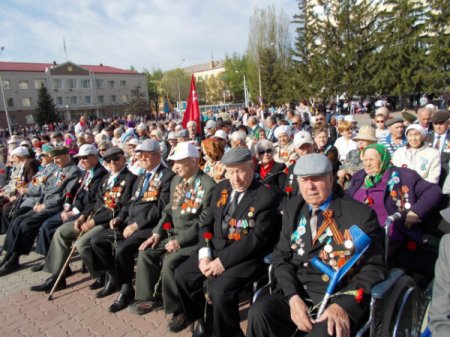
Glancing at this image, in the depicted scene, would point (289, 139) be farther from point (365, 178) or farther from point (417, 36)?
point (417, 36)

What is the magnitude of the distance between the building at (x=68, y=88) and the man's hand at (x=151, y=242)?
181 ft

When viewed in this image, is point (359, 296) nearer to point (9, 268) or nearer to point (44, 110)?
point (9, 268)

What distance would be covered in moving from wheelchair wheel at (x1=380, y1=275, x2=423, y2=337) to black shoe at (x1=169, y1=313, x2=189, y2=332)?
1922mm

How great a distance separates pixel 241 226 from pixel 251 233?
0.40ft

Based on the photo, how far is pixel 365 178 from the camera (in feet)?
11.3

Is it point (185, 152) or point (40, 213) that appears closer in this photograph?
point (185, 152)

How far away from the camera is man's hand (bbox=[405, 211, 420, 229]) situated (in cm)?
309

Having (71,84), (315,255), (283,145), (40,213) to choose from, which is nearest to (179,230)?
(315,255)

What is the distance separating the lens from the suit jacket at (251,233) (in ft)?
10.1

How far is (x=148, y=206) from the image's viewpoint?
432 cm

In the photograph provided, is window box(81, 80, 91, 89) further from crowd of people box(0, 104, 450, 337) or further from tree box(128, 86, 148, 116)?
crowd of people box(0, 104, 450, 337)

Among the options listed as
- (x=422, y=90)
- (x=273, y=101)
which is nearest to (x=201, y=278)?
(x=422, y=90)

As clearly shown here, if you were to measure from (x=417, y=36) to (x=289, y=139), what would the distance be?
80.7ft

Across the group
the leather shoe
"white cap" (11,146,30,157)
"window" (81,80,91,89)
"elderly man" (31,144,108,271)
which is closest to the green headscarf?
"elderly man" (31,144,108,271)
